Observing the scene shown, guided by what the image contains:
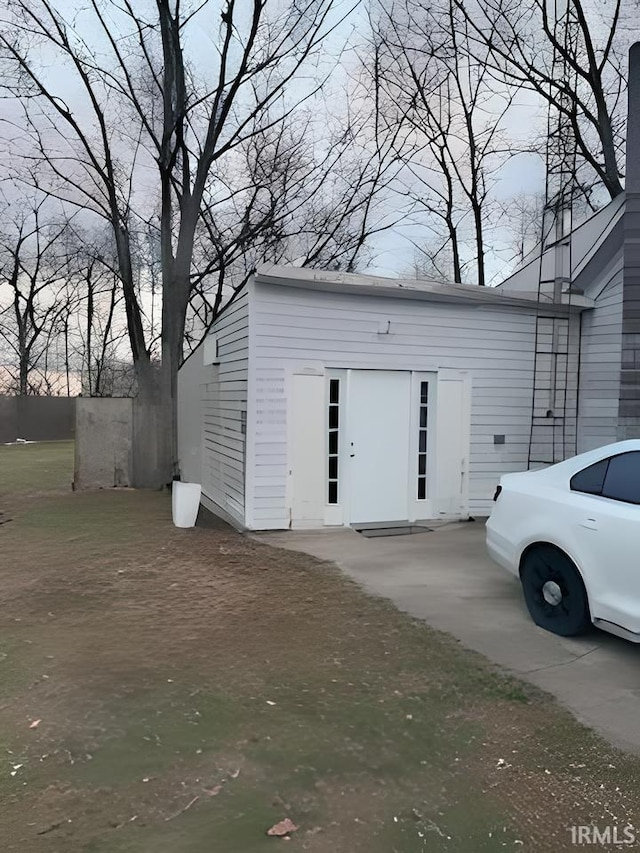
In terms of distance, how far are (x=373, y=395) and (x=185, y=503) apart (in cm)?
294

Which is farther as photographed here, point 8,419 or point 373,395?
point 8,419

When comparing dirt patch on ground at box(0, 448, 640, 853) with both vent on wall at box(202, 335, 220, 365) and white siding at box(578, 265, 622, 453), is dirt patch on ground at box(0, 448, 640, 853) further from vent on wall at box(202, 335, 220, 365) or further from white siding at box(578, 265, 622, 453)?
white siding at box(578, 265, 622, 453)

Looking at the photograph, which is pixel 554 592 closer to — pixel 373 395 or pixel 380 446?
pixel 380 446

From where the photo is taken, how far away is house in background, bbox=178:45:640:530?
777cm

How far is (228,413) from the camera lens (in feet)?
29.2

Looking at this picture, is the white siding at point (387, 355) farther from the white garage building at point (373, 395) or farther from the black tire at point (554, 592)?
the black tire at point (554, 592)

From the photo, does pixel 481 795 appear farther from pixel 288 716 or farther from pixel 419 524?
pixel 419 524

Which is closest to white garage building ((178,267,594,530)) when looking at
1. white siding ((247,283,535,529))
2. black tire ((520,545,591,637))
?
white siding ((247,283,535,529))

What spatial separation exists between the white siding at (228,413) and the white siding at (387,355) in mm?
291

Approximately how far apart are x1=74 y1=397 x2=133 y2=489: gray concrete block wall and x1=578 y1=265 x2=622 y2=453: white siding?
8.94m

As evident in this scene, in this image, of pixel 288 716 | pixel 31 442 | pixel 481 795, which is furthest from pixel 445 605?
pixel 31 442

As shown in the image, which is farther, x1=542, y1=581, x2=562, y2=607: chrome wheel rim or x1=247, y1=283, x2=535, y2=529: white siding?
x1=247, y1=283, x2=535, y2=529: white siding

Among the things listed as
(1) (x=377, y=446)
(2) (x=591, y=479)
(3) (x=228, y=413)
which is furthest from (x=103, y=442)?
(2) (x=591, y=479)

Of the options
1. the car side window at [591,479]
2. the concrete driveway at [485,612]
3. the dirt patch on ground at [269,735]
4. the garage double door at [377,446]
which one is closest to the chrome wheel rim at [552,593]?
the concrete driveway at [485,612]
